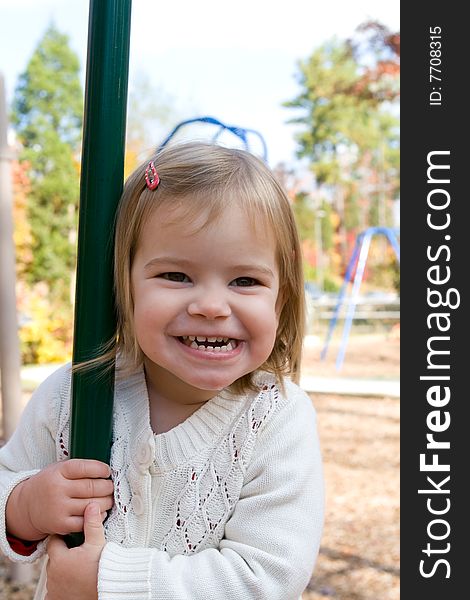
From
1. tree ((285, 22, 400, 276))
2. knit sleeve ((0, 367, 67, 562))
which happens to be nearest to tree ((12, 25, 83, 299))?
tree ((285, 22, 400, 276))

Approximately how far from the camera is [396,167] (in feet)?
64.3

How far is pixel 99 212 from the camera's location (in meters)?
1.29

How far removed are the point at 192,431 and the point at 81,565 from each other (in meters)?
0.31

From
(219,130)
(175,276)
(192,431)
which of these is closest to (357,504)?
(192,431)

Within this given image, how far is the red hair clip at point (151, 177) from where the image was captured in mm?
1344

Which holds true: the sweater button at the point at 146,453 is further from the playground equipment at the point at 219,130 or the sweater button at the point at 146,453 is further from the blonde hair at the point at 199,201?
the playground equipment at the point at 219,130

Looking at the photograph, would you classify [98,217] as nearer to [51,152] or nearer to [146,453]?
[146,453]

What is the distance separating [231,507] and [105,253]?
20.3 inches

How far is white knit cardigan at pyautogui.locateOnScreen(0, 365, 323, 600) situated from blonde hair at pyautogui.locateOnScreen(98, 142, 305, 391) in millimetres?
106

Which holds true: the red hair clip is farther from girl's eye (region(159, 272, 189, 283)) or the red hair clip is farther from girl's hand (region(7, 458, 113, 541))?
girl's hand (region(7, 458, 113, 541))

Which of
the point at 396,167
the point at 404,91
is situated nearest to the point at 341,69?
the point at 396,167

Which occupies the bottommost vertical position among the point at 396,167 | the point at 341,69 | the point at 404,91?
the point at 404,91

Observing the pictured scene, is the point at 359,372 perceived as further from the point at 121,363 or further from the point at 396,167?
the point at 121,363

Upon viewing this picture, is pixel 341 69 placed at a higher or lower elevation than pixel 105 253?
higher
